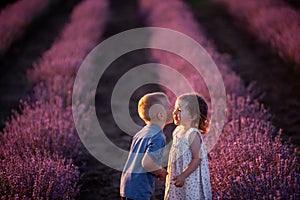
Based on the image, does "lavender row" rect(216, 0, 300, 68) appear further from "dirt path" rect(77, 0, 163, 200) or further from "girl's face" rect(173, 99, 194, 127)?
"girl's face" rect(173, 99, 194, 127)

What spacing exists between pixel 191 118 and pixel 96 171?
1.92 metres

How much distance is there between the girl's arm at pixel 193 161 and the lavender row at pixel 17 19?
6503 millimetres

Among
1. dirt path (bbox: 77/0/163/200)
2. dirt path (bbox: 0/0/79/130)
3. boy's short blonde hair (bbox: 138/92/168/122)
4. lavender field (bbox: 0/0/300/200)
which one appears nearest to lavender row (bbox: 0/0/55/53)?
lavender field (bbox: 0/0/300/200)

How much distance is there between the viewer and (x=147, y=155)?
113 inches

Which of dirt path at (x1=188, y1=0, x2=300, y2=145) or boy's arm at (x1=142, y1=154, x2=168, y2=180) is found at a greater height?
dirt path at (x1=188, y1=0, x2=300, y2=145)

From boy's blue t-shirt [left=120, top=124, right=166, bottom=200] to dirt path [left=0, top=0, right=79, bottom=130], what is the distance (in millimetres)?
3180

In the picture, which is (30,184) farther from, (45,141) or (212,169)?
(212,169)

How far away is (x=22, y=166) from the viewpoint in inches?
133

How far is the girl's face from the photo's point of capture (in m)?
3.02

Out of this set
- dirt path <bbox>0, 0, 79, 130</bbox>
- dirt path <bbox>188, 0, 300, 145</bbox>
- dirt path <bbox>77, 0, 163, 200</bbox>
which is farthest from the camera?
dirt path <bbox>0, 0, 79, 130</bbox>

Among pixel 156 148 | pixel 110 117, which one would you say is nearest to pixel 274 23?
pixel 110 117

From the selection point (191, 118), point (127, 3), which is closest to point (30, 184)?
point (191, 118)

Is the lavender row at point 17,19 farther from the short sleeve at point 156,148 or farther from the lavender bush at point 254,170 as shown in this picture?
the short sleeve at point 156,148

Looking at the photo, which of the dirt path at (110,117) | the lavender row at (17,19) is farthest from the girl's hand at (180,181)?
the lavender row at (17,19)
